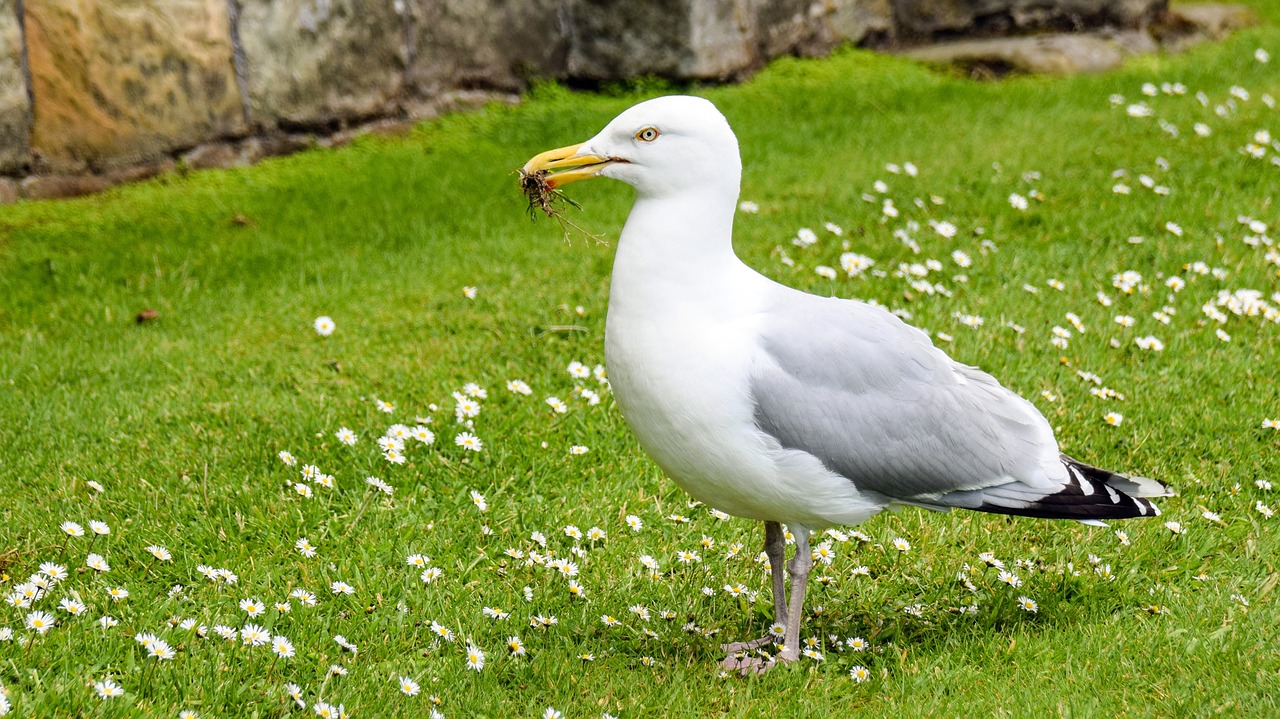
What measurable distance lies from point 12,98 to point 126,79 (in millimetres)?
634

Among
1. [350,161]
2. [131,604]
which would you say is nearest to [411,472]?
[131,604]

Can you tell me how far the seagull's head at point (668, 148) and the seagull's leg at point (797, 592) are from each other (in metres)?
0.97

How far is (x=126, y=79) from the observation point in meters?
→ 7.05

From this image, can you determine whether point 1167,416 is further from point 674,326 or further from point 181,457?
point 181,457

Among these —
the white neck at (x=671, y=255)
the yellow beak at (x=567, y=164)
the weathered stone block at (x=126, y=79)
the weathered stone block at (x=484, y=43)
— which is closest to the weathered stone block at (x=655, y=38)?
the weathered stone block at (x=484, y=43)

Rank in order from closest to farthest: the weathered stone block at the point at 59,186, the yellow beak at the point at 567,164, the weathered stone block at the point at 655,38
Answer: the yellow beak at the point at 567,164 → the weathered stone block at the point at 59,186 → the weathered stone block at the point at 655,38

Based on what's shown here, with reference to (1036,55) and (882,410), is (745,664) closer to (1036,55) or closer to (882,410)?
(882,410)

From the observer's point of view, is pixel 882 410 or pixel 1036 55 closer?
pixel 882 410

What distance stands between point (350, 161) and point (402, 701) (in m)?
5.32

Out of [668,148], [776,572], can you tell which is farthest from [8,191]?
[776,572]

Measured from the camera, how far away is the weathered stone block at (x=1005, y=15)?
32.5 ft

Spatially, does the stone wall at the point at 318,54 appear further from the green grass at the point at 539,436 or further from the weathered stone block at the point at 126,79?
the green grass at the point at 539,436

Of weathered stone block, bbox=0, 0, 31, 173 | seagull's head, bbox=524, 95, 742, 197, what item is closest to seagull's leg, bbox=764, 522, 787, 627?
seagull's head, bbox=524, 95, 742, 197

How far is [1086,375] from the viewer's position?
16.3 ft
